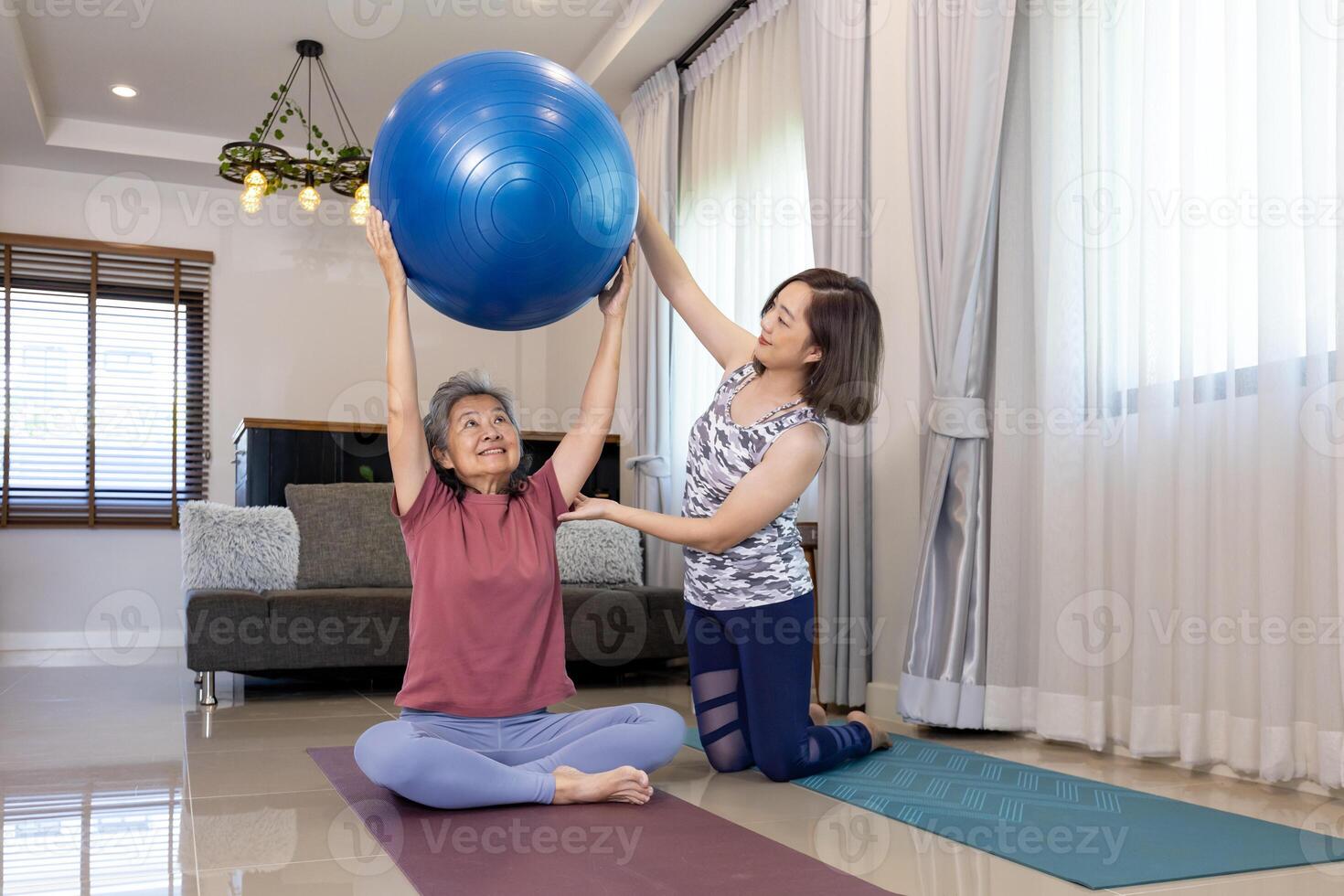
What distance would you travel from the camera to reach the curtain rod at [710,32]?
4777mm

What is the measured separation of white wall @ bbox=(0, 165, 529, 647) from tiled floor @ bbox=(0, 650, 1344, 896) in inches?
126

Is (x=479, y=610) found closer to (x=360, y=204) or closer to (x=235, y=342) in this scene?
(x=360, y=204)

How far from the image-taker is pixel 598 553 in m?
4.75

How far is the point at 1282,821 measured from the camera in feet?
6.77

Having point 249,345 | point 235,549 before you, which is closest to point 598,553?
point 235,549

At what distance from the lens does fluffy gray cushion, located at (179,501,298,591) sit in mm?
4105
